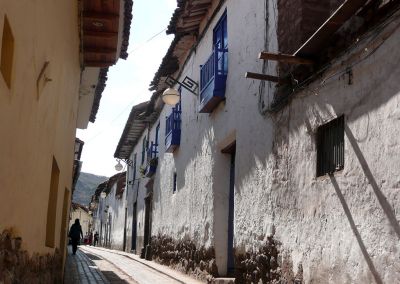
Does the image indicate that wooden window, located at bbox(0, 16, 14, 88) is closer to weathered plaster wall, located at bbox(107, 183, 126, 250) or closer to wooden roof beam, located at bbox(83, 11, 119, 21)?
wooden roof beam, located at bbox(83, 11, 119, 21)

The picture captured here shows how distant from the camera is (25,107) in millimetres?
3689

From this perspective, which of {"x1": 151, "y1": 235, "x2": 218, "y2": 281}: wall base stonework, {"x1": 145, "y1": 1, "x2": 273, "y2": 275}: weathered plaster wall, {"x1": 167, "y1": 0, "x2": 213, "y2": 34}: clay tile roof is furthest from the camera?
{"x1": 167, "y1": 0, "x2": 213, "y2": 34}: clay tile roof

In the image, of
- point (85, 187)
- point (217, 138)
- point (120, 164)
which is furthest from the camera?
point (85, 187)

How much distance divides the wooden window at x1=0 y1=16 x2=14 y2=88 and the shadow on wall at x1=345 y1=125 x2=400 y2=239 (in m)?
3.03

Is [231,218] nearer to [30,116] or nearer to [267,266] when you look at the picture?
[267,266]

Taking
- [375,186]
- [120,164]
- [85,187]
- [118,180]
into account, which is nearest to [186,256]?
[375,186]

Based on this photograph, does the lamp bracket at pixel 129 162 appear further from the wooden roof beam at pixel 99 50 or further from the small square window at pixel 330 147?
the small square window at pixel 330 147

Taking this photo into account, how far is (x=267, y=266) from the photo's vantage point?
693cm

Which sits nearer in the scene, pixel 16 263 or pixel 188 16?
pixel 16 263

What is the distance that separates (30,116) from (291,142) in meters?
3.50

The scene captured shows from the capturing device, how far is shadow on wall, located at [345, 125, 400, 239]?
425cm

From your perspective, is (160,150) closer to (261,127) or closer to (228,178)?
(228,178)

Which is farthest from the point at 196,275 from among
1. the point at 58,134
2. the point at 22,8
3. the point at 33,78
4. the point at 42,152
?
the point at 22,8

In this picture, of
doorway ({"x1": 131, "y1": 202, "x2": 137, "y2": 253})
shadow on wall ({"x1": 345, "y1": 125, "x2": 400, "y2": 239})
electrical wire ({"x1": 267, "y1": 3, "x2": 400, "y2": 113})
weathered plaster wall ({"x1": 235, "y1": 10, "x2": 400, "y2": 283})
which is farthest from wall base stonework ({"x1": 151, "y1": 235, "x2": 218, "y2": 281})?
doorway ({"x1": 131, "y1": 202, "x2": 137, "y2": 253})
